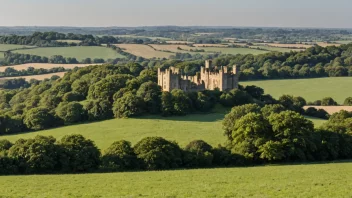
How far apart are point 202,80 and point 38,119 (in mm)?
29346

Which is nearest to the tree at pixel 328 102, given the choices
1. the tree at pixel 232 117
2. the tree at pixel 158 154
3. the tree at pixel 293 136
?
the tree at pixel 232 117

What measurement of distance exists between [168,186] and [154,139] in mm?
14835

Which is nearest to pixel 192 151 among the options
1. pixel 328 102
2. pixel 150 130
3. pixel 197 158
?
pixel 197 158

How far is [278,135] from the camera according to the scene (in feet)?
157

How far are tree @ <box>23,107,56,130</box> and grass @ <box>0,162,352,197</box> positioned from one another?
3595 centimetres

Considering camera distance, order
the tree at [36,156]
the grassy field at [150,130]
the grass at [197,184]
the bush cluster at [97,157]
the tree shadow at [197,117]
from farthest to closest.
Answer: the tree shadow at [197,117] < the grassy field at [150,130] < the bush cluster at [97,157] < the tree at [36,156] < the grass at [197,184]

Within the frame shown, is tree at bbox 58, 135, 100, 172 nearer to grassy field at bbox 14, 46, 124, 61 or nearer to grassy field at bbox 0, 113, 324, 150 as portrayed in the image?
grassy field at bbox 0, 113, 324, 150

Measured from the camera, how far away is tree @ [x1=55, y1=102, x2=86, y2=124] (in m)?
72.3

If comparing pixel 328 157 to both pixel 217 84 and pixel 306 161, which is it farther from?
pixel 217 84

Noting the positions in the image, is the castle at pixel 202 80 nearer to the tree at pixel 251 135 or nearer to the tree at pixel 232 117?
the tree at pixel 232 117

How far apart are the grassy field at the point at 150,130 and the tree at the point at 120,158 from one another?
11.5 m

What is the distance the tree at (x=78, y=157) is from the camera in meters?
42.2

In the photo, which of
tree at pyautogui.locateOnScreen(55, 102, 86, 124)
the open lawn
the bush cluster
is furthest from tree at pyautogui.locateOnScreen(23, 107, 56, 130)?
the open lawn

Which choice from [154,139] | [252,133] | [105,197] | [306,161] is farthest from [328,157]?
[105,197]
